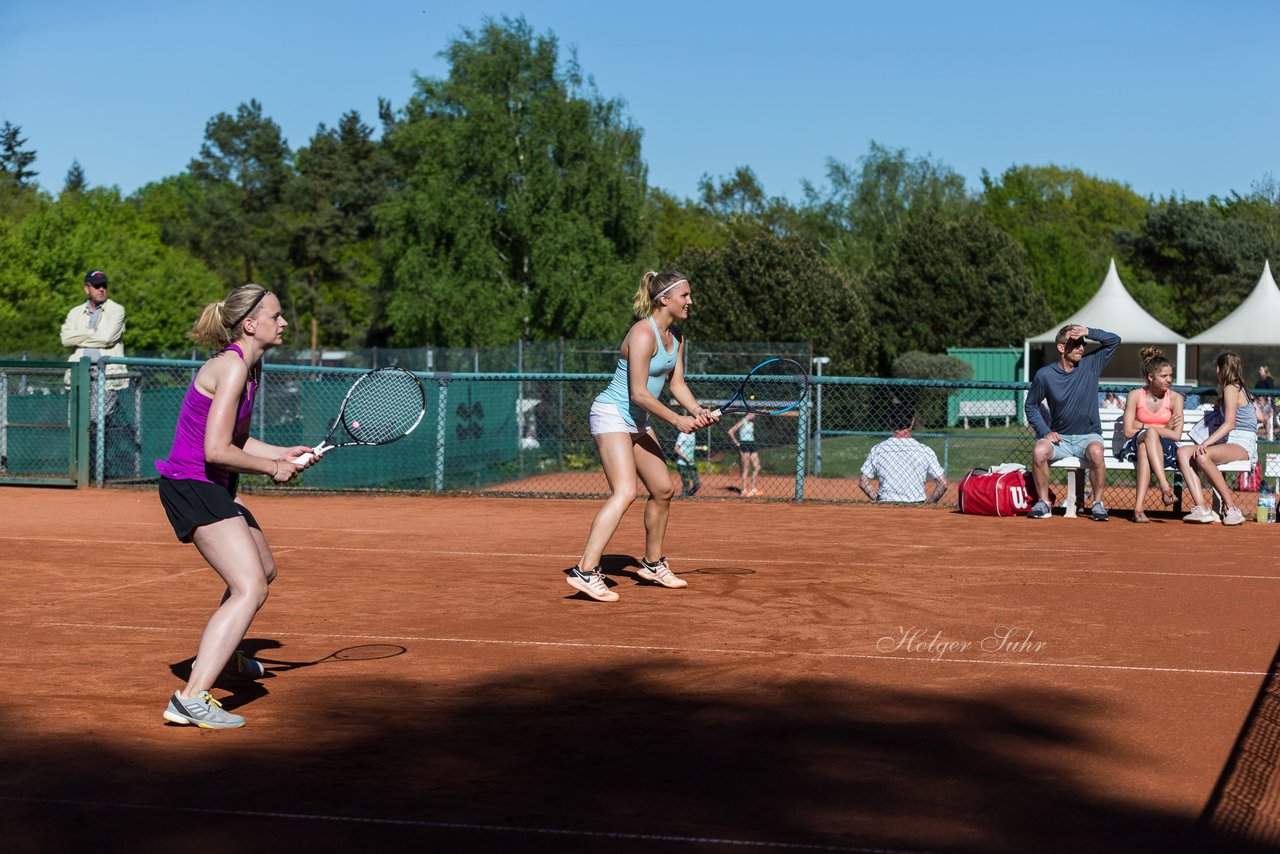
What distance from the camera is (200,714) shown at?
5.45 m

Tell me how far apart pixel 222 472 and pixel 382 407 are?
6.52ft

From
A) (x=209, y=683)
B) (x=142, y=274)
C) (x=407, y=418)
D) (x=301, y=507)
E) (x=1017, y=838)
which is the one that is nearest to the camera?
(x=1017, y=838)

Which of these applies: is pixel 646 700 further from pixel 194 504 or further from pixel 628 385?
pixel 628 385

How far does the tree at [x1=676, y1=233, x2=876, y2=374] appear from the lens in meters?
43.5

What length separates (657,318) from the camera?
872 cm

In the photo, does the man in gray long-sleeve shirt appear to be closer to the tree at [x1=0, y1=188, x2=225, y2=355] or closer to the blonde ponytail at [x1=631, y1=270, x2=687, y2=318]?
the blonde ponytail at [x1=631, y1=270, x2=687, y2=318]

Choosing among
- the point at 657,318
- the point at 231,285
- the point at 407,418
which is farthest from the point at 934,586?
the point at 231,285

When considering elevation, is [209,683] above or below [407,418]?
below

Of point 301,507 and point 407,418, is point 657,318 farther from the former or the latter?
point 301,507

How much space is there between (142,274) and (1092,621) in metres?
52.3

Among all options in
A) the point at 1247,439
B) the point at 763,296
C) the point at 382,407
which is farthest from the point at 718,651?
the point at 763,296

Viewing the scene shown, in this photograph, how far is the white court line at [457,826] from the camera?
414 cm

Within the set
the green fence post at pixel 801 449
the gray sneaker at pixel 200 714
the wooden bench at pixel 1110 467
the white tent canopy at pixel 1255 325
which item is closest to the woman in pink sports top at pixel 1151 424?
the wooden bench at pixel 1110 467

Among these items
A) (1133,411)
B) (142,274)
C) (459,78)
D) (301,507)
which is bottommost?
(301,507)
